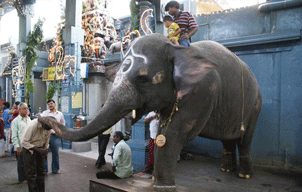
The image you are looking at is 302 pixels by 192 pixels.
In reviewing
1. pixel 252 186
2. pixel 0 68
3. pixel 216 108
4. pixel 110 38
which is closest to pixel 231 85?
pixel 216 108

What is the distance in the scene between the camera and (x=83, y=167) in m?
7.20

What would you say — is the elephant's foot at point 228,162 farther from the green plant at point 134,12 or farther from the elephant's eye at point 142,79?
the green plant at point 134,12

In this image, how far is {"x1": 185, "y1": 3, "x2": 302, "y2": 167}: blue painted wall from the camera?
4.85 metres

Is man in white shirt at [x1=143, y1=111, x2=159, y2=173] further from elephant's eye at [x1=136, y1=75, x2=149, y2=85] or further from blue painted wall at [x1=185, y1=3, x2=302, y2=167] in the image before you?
elephant's eye at [x1=136, y1=75, x2=149, y2=85]

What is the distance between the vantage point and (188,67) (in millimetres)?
3053

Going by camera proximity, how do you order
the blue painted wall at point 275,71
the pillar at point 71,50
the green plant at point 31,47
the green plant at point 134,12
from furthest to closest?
1. the green plant at point 31,47
2. the pillar at point 71,50
3. the green plant at point 134,12
4. the blue painted wall at point 275,71

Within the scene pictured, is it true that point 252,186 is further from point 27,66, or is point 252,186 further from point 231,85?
point 27,66

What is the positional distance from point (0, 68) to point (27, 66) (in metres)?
8.63

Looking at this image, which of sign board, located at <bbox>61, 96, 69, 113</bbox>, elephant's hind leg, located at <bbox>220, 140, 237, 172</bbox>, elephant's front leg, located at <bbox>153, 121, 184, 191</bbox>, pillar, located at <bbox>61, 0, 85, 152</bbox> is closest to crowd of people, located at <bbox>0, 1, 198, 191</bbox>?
elephant's front leg, located at <bbox>153, 121, 184, 191</bbox>

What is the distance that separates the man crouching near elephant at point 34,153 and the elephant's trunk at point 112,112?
1.70m

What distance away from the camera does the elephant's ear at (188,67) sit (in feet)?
9.78

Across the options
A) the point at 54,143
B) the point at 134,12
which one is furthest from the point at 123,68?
the point at 134,12

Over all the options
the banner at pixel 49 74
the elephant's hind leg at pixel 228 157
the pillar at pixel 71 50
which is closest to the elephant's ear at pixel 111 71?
the elephant's hind leg at pixel 228 157

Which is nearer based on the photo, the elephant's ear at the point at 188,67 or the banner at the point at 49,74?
the elephant's ear at the point at 188,67
